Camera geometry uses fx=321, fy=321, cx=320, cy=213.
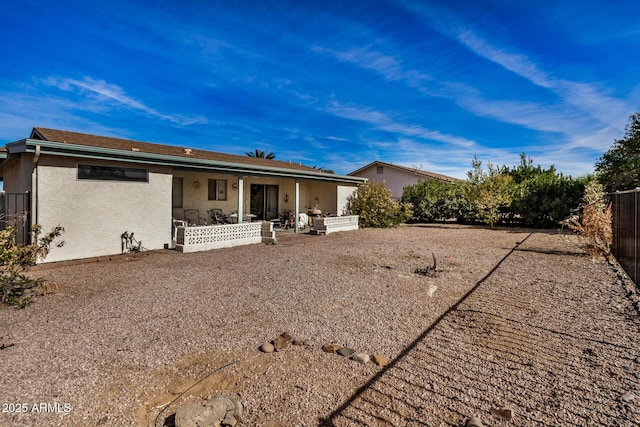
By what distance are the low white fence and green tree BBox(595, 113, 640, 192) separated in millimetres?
13345

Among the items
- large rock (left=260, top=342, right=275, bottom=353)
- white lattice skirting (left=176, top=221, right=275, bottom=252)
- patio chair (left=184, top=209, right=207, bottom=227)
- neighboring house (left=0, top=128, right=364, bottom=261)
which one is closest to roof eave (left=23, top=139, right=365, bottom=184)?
neighboring house (left=0, top=128, right=364, bottom=261)

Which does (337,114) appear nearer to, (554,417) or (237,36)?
(237,36)

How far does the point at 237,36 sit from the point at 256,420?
62.3 feet

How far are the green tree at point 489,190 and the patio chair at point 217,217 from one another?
14.3 m

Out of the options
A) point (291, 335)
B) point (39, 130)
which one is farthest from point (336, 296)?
point (39, 130)

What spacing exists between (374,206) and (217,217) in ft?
28.9

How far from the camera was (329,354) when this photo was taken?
3562 millimetres

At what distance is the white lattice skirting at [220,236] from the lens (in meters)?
10.1

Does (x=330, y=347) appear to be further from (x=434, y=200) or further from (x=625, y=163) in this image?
(x=625, y=163)

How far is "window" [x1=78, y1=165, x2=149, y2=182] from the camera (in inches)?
340

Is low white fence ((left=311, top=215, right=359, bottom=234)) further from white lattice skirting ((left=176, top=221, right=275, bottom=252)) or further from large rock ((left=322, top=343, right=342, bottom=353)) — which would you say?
large rock ((left=322, top=343, right=342, bottom=353))

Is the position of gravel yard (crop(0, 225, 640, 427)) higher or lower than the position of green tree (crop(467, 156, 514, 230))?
lower

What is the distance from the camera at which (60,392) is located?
2.80 m

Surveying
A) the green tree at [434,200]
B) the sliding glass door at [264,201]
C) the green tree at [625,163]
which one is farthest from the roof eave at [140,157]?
the green tree at [625,163]
